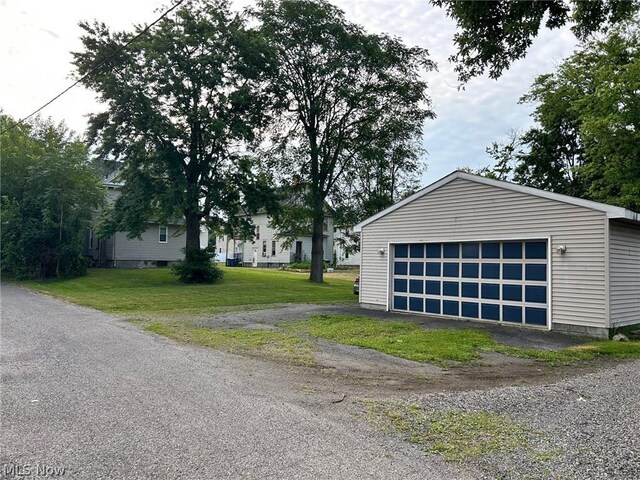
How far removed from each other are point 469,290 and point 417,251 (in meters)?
2.10

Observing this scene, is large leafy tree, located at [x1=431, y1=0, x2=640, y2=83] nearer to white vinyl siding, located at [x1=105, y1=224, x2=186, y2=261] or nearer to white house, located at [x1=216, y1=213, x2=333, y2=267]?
white vinyl siding, located at [x1=105, y1=224, x2=186, y2=261]

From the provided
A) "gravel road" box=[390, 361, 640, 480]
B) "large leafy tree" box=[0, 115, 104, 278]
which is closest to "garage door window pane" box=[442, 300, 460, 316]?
"gravel road" box=[390, 361, 640, 480]

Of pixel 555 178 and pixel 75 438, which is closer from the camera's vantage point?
pixel 75 438

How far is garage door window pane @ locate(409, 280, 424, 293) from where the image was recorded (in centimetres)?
1383

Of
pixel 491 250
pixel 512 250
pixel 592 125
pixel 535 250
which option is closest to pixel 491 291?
pixel 491 250

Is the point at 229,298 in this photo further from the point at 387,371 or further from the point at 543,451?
the point at 543,451

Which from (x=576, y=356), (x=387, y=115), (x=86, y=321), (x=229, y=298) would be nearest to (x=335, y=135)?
(x=387, y=115)

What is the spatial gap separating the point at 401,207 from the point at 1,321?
11153 mm

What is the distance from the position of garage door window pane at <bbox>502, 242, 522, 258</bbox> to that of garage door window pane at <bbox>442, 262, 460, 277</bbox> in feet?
4.63

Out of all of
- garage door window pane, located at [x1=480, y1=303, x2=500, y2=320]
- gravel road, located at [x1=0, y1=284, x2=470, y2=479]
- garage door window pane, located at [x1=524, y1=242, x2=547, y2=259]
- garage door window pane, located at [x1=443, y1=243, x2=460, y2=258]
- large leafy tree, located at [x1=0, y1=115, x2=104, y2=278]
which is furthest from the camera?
large leafy tree, located at [x1=0, y1=115, x2=104, y2=278]

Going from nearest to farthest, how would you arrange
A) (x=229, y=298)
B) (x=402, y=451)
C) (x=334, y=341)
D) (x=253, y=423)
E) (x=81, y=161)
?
(x=402, y=451)
(x=253, y=423)
(x=334, y=341)
(x=229, y=298)
(x=81, y=161)

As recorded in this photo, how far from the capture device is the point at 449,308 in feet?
42.5

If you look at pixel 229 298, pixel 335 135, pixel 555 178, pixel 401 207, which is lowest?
pixel 229 298

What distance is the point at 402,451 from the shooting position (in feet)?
12.5
